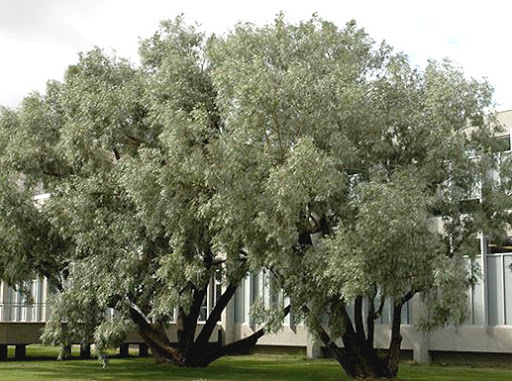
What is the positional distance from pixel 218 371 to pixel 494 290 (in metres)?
10.9

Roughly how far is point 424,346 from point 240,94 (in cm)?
1651

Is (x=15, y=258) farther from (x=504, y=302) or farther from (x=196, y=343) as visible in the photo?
(x=504, y=302)

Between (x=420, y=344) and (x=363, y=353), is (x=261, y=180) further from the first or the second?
(x=420, y=344)

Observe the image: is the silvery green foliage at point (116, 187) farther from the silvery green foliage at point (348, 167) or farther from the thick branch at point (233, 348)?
the thick branch at point (233, 348)

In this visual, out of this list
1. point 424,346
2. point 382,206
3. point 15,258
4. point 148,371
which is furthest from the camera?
point 424,346

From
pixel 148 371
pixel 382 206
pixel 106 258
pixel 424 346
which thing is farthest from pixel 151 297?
pixel 424 346

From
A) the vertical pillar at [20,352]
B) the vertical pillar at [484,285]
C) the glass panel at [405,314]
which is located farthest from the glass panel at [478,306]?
the vertical pillar at [20,352]

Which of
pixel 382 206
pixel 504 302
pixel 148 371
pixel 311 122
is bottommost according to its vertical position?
pixel 148 371

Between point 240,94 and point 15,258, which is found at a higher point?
point 240,94

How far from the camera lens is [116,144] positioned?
23.2 meters

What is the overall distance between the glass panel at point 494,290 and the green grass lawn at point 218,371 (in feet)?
6.53

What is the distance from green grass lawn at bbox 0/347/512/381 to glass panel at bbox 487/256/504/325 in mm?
1992

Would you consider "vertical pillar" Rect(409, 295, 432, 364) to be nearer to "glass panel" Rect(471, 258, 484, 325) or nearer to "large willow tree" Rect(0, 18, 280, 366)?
"glass panel" Rect(471, 258, 484, 325)

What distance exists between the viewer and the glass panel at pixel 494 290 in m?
29.5
